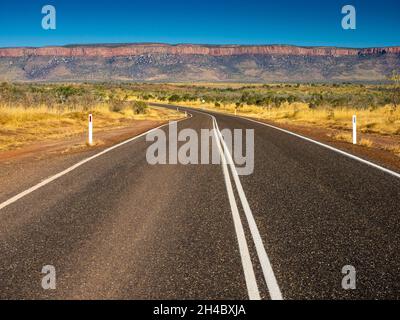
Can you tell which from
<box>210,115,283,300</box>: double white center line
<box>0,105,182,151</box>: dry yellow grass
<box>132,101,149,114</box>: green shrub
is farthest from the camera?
<box>132,101,149,114</box>: green shrub

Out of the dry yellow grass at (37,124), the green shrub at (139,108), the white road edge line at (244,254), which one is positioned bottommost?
the white road edge line at (244,254)

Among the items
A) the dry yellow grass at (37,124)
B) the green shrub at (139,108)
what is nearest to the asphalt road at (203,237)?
the dry yellow grass at (37,124)

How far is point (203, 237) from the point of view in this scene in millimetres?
5648

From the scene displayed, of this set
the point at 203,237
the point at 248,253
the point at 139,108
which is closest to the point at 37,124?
the point at 203,237

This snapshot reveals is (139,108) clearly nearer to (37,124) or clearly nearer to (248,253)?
(37,124)

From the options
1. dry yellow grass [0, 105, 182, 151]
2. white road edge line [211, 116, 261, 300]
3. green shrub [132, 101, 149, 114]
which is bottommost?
white road edge line [211, 116, 261, 300]

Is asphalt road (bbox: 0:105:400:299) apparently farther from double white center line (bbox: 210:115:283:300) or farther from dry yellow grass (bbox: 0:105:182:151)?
dry yellow grass (bbox: 0:105:182:151)

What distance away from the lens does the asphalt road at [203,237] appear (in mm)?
4250

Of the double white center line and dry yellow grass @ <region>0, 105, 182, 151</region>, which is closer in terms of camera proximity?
the double white center line

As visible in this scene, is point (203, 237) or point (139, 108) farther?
point (139, 108)

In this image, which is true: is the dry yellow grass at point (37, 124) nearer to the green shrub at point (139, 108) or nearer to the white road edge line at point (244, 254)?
the green shrub at point (139, 108)

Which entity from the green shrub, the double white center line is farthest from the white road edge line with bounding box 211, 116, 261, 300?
the green shrub

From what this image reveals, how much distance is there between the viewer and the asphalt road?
4250 millimetres
